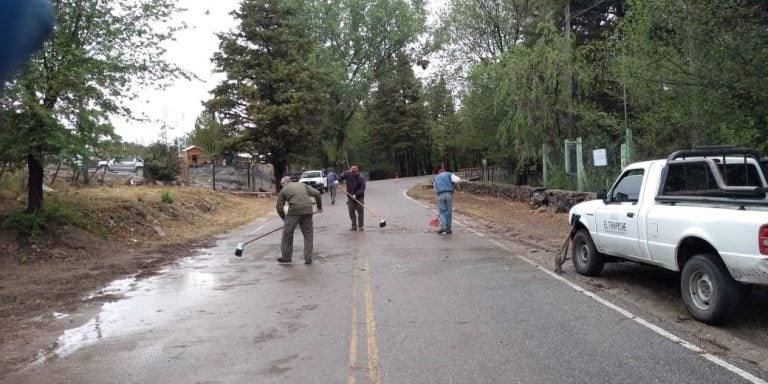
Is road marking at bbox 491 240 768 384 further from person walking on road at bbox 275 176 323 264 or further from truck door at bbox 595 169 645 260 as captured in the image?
person walking on road at bbox 275 176 323 264

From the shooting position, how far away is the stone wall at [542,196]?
18.2 m

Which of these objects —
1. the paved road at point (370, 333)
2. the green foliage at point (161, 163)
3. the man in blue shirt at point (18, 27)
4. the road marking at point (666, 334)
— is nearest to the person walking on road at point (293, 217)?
the paved road at point (370, 333)

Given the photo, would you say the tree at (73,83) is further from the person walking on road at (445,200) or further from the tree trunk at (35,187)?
the person walking on road at (445,200)

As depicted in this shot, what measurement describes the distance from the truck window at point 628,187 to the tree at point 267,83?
27.3m

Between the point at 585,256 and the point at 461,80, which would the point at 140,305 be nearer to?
the point at 585,256

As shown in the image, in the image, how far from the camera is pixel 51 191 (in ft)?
52.9

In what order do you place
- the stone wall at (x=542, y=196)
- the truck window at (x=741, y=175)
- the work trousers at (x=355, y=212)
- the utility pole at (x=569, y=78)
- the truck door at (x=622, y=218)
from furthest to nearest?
Result: 1. the utility pole at (x=569, y=78)
2. the stone wall at (x=542, y=196)
3. the work trousers at (x=355, y=212)
4. the truck door at (x=622, y=218)
5. the truck window at (x=741, y=175)

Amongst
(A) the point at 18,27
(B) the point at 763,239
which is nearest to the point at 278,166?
(B) the point at 763,239

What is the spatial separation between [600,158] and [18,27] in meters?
16.7

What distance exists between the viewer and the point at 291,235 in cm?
1102

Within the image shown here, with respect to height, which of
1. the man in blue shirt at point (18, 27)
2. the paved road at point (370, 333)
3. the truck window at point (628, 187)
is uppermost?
the man in blue shirt at point (18, 27)

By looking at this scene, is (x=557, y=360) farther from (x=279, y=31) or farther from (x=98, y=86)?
(x=279, y=31)

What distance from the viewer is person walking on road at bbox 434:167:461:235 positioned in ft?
48.4

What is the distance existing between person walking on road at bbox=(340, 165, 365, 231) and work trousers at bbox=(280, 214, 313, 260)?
5087 millimetres
